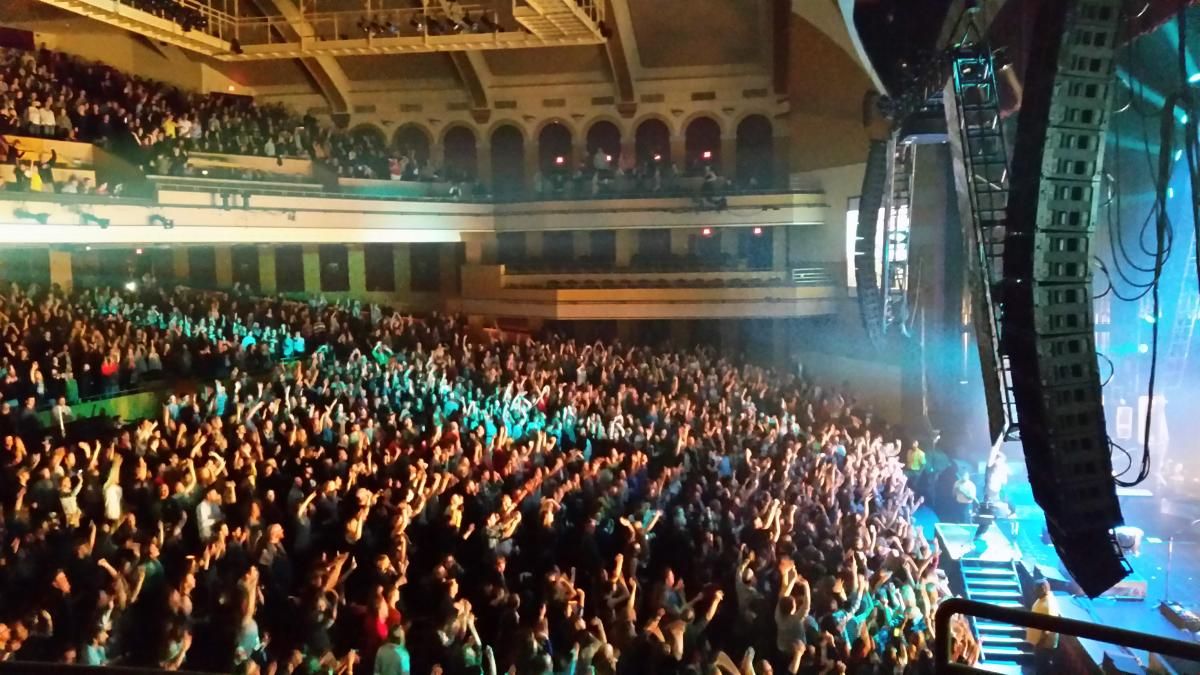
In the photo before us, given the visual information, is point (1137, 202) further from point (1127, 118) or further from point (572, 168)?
point (572, 168)

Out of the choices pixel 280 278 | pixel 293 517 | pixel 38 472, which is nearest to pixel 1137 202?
pixel 293 517

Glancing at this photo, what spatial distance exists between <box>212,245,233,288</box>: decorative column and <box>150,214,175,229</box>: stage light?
0.57m

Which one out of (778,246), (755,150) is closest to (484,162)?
(755,150)

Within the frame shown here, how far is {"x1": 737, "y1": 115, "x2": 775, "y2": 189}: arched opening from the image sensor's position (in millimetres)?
12500

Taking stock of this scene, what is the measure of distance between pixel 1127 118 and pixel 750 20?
23.5ft

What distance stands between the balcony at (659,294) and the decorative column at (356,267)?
50.7 inches

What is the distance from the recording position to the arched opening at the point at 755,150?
41.0ft

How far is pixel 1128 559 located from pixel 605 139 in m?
9.31

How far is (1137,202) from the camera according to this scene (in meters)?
5.57

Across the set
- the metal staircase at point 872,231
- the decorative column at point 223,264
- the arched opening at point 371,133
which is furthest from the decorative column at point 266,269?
the metal staircase at point 872,231

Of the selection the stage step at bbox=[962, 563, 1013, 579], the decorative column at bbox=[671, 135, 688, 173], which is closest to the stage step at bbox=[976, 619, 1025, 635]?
the stage step at bbox=[962, 563, 1013, 579]

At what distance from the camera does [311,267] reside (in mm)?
10070

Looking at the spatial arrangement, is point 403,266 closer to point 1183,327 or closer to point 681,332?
point 681,332

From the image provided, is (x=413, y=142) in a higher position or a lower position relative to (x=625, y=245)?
higher
